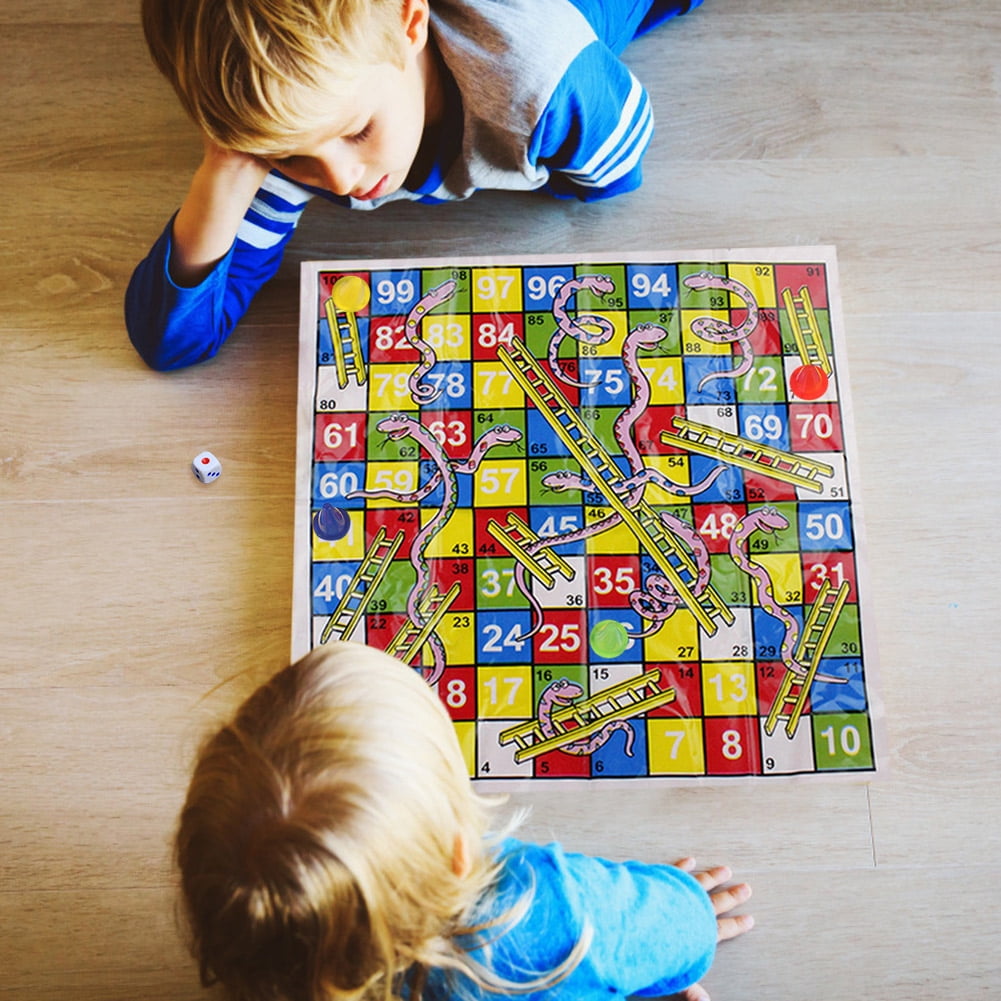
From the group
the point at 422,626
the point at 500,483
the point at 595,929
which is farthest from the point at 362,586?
the point at 595,929

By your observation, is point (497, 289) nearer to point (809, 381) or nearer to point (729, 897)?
point (809, 381)

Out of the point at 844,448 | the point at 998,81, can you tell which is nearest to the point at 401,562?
the point at 844,448

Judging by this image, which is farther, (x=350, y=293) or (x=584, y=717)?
(x=350, y=293)

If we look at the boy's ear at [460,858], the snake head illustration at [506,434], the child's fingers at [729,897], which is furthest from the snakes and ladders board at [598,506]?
the boy's ear at [460,858]

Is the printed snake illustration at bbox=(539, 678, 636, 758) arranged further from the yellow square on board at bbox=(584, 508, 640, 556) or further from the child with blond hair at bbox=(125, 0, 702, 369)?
the child with blond hair at bbox=(125, 0, 702, 369)

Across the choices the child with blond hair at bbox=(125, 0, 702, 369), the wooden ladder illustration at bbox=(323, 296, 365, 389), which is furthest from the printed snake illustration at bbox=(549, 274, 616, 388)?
the wooden ladder illustration at bbox=(323, 296, 365, 389)

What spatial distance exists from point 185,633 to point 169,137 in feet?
1.89

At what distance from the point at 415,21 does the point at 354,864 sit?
2.11 feet

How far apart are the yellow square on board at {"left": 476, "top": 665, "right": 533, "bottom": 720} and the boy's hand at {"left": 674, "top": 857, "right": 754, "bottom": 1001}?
0.21 m

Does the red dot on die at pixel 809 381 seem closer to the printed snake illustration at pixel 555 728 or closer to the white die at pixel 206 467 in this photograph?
the printed snake illustration at pixel 555 728

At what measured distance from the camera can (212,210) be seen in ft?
2.97

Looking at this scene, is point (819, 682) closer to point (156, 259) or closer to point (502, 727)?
point (502, 727)

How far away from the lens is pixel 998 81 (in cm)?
109

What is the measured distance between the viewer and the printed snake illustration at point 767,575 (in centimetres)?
93
